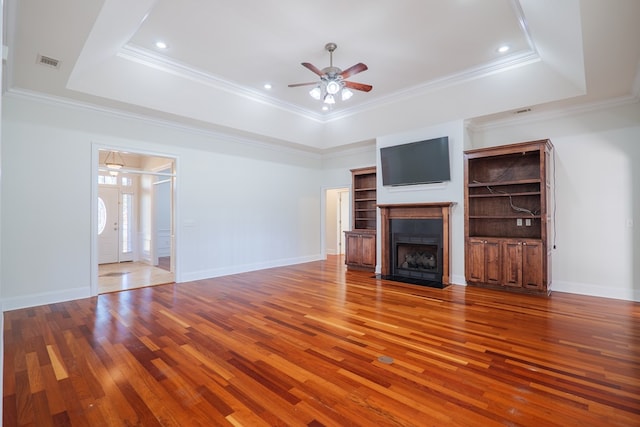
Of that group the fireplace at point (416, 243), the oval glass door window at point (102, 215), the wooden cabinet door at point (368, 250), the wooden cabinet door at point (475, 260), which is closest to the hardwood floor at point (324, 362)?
the wooden cabinet door at point (475, 260)

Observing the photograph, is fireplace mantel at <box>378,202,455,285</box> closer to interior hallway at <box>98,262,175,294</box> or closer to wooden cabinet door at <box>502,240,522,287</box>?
wooden cabinet door at <box>502,240,522,287</box>

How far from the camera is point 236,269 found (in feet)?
23.0

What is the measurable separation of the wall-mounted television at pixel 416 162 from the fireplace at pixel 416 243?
Answer: 1.76 ft

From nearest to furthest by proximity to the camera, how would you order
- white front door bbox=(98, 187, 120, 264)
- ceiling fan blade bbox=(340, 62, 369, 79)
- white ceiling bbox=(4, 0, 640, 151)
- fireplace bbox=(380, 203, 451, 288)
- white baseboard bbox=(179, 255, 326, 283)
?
white ceiling bbox=(4, 0, 640, 151) → ceiling fan blade bbox=(340, 62, 369, 79) → fireplace bbox=(380, 203, 451, 288) → white baseboard bbox=(179, 255, 326, 283) → white front door bbox=(98, 187, 120, 264)

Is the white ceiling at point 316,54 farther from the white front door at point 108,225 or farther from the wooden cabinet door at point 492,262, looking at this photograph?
the white front door at point 108,225

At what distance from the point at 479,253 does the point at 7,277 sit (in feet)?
23.6

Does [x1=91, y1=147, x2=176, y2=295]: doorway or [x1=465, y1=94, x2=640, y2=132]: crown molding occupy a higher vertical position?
[x1=465, y1=94, x2=640, y2=132]: crown molding

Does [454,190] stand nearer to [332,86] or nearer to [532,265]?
[532,265]

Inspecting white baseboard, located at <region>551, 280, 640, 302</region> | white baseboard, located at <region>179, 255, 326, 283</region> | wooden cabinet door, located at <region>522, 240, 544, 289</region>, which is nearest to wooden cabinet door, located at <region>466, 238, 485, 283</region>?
wooden cabinet door, located at <region>522, 240, 544, 289</region>

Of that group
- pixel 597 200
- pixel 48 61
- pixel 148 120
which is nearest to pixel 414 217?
pixel 597 200

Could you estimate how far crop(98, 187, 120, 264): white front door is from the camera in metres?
8.38

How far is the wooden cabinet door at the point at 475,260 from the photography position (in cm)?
560

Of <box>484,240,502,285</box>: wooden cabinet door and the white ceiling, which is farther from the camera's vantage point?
<box>484,240,502,285</box>: wooden cabinet door

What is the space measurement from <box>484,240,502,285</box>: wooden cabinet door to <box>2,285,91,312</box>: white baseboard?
6551 mm
